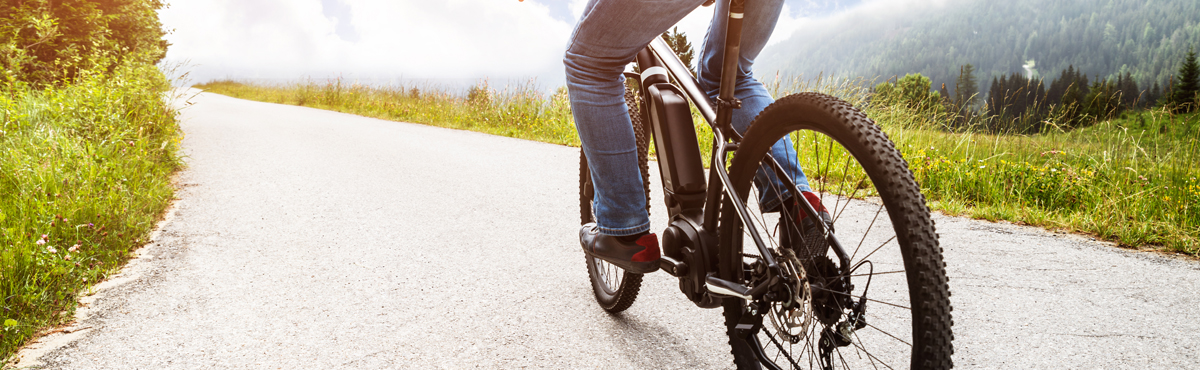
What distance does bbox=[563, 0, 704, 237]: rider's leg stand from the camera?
1.67 metres

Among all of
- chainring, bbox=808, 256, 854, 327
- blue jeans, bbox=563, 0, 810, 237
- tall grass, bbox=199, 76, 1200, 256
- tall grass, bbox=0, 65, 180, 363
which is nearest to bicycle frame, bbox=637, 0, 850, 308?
blue jeans, bbox=563, 0, 810, 237

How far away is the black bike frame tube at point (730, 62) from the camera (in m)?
1.57

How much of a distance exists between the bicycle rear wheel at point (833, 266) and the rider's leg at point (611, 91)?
38cm

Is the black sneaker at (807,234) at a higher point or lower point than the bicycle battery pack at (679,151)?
lower

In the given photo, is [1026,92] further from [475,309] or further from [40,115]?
[40,115]

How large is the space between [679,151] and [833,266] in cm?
62

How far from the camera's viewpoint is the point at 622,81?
1918 millimetres

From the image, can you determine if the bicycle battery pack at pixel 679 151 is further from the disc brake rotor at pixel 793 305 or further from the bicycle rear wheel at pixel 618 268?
the disc brake rotor at pixel 793 305

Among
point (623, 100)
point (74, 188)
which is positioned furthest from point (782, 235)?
point (74, 188)

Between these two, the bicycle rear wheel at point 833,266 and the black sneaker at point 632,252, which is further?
the black sneaker at point 632,252

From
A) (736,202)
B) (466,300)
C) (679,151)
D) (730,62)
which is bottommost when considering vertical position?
(466,300)

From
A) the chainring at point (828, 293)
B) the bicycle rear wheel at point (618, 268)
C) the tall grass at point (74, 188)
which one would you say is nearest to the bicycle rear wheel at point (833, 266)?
the chainring at point (828, 293)

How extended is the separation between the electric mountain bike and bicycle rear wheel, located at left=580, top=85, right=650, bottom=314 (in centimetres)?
1

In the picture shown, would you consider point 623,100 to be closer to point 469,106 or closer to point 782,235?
point 782,235
